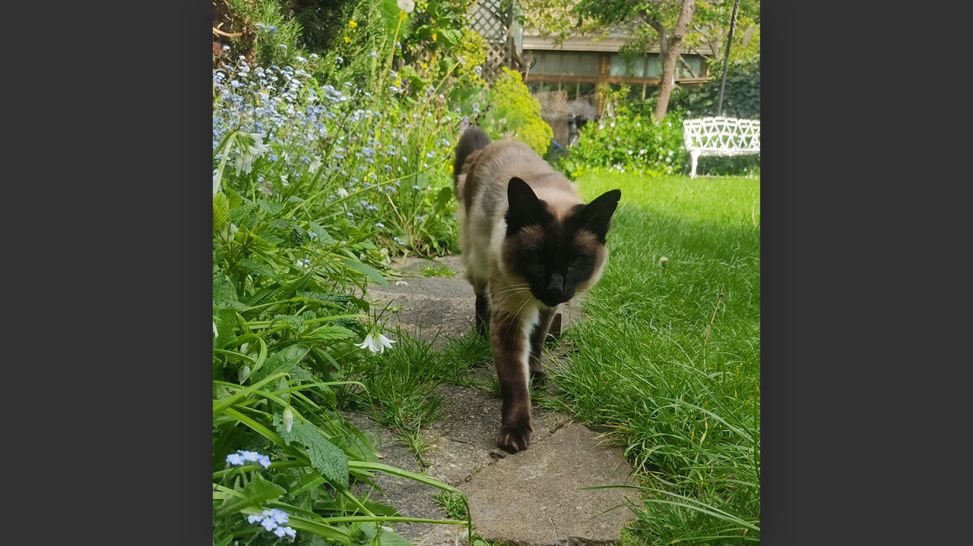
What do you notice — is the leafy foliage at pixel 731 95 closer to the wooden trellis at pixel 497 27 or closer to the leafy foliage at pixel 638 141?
the leafy foliage at pixel 638 141

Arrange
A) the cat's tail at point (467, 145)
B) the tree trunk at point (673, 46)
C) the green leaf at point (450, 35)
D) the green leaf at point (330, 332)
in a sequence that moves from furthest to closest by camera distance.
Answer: the cat's tail at point (467, 145) < the green leaf at point (450, 35) < the tree trunk at point (673, 46) < the green leaf at point (330, 332)

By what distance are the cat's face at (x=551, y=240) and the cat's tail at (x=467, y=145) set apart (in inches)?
41.3

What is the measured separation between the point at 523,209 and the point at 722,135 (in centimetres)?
69

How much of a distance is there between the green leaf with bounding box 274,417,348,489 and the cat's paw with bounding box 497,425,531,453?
2.64ft

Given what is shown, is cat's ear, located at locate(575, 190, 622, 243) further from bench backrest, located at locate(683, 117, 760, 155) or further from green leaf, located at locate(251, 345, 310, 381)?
green leaf, located at locate(251, 345, 310, 381)

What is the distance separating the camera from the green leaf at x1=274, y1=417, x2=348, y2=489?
171 centimetres

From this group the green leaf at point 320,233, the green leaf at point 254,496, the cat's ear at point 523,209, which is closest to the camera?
the green leaf at point 254,496

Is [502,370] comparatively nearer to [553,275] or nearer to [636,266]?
[553,275]

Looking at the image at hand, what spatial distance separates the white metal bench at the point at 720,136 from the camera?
2.21 m

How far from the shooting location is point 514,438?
8.26ft

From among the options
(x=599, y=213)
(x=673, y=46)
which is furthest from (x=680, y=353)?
(x=673, y=46)

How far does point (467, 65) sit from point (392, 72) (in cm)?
53

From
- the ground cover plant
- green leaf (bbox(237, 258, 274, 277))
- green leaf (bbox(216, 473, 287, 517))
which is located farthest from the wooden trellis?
green leaf (bbox(216, 473, 287, 517))

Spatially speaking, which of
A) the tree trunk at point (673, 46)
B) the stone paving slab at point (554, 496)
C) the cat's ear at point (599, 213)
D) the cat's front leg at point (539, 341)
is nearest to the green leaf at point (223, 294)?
the stone paving slab at point (554, 496)
